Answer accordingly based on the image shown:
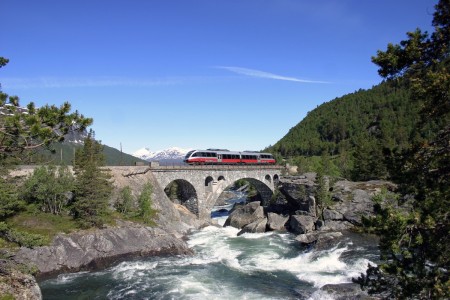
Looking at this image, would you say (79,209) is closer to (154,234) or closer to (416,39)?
(154,234)

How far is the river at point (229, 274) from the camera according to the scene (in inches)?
1111

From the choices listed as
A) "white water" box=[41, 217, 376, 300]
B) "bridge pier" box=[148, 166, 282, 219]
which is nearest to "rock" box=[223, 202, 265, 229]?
"bridge pier" box=[148, 166, 282, 219]

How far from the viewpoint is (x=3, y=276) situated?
2000 centimetres

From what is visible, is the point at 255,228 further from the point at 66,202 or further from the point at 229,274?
the point at 66,202

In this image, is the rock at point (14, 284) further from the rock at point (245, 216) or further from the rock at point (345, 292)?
the rock at point (245, 216)

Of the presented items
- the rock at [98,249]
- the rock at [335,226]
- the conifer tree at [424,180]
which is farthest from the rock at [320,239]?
the conifer tree at [424,180]

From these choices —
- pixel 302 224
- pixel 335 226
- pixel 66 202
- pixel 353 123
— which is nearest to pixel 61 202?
pixel 66 202

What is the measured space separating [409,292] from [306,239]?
35140 mm

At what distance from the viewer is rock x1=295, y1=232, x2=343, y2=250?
41.1 metres

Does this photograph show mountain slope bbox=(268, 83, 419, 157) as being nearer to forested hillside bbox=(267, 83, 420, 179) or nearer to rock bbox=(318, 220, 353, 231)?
forested hillside bbox=(267, 83, 420, 179)

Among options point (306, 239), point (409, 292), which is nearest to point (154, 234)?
→ point (306, 239)

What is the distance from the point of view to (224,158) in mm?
67188

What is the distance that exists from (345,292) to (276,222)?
30.9 meters

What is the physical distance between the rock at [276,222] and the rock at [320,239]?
27.1ft
